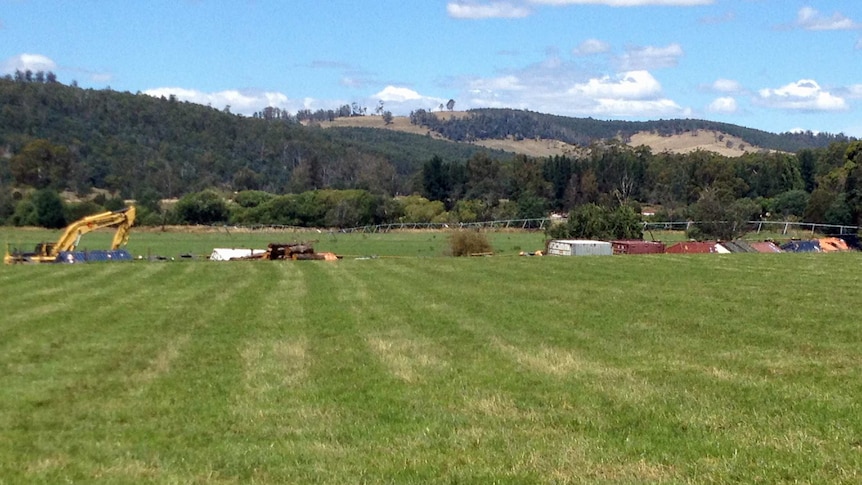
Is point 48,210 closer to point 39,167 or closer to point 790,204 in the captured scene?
point 39,167

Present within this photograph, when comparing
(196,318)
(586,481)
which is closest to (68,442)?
(586,481)

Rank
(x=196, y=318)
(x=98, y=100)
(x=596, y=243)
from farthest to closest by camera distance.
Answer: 1. (x=98, y=100)
2. (x=596, y=243)
3. (x=196, y=318)

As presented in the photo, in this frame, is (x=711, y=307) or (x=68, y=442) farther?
(x=711, y=307)

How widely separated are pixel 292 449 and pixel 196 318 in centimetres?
1344

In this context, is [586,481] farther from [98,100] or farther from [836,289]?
[98,100]

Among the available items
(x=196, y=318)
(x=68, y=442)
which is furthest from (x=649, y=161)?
(x=68, y=442)

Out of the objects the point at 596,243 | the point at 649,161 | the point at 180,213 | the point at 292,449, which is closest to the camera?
the point at 292,449

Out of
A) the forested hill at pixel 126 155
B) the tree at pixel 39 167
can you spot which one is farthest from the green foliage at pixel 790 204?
the tree at pixel 39 167

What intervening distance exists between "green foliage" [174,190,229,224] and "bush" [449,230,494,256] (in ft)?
191

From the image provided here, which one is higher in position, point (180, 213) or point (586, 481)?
point (586, 481)

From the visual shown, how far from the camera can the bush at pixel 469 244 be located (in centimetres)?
6356

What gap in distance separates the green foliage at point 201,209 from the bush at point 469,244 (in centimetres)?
5833

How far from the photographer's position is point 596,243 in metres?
58.9

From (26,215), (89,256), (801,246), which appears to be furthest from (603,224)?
(26,215)
